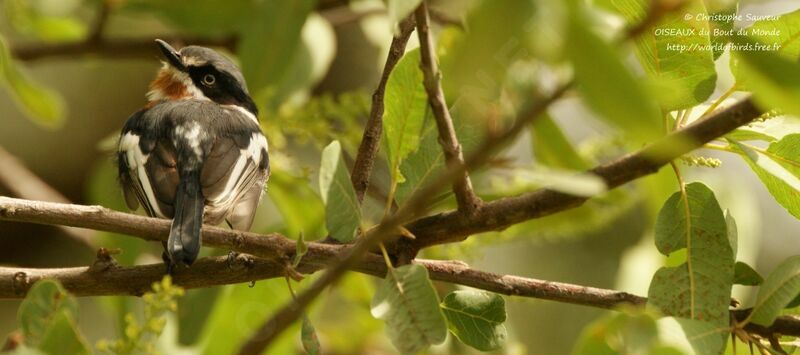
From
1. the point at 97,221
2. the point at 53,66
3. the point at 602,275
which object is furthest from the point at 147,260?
the point at 602,275

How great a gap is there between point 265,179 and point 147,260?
2.70 ft

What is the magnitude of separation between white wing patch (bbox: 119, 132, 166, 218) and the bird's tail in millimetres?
100

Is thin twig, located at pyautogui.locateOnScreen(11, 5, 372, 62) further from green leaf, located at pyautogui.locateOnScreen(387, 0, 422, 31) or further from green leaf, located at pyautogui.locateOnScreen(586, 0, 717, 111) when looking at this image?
green leaf, located at pyautogui.locateOnScreen(387, 0, 422, 31)

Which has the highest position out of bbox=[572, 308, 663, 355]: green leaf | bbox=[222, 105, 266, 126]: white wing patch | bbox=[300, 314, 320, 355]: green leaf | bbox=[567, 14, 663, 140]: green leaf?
bbox=[567, 14, 663, 140]: green leaf

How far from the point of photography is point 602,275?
6.84 metres

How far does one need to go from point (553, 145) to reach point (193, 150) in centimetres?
221

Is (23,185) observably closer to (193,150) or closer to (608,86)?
(193,150)

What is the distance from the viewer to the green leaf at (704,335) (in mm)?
1749

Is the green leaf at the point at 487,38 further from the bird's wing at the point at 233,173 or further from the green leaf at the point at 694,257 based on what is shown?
the bird's wing at the point at 233,173

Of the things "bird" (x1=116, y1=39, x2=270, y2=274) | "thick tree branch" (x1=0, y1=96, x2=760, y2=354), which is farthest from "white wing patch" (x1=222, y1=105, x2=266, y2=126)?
"thick tree branch" (x1=0, y1=96, x2=760, y2=354)

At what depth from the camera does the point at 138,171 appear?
3.35 metres

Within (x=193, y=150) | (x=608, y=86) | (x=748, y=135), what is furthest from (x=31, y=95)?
(x=608, y=86)

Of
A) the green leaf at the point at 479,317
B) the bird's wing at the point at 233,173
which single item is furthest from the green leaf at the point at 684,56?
the bird's wing at the point at 233,173

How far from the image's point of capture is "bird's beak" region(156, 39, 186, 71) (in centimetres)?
410
